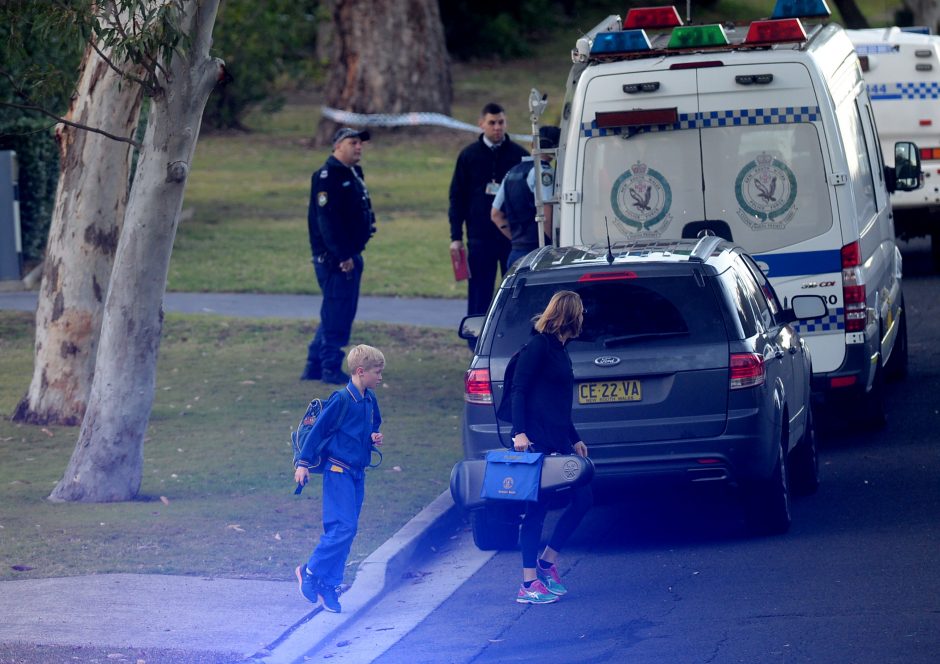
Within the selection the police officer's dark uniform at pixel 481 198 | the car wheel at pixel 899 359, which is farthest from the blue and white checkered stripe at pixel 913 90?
the police officer's dark uniform at pixel 481 198

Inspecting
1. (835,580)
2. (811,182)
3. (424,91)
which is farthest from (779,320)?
(424,91)

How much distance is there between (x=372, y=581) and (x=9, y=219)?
1175 centimetres

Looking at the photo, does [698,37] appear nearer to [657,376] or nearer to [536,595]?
[657,376]

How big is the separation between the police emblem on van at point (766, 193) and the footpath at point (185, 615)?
3468 millimetres

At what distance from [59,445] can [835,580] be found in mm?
5969

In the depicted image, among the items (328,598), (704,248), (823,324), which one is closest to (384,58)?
(823,324)

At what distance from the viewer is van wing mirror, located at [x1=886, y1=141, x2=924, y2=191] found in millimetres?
13852

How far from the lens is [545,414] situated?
7895 millimetres

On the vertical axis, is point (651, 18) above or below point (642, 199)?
above

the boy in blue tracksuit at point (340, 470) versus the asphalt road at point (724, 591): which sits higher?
the boy in blue tracksuit at point (340, 470)

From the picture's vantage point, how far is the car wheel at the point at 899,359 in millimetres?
14038

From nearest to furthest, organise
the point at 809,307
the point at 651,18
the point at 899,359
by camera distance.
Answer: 1. the point at 809,307
2. the point at 651,18
3. the point at 899,359

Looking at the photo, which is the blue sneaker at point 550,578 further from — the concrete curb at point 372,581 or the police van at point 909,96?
the police van at point 909,96

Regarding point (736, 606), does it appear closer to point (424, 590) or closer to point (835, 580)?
point (835, 580)
